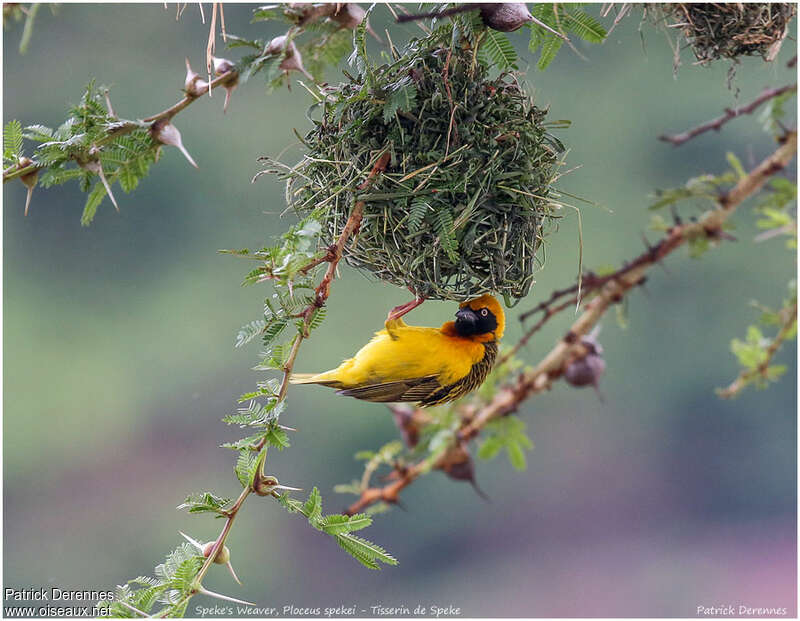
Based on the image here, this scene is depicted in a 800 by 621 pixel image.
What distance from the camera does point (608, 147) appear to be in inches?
263

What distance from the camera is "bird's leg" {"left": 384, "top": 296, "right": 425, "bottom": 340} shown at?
5.17 feet

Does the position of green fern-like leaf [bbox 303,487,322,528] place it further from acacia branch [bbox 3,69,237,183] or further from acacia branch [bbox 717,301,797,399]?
acacia branch [bbox 717,301,797,399]

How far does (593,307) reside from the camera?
7.25ft

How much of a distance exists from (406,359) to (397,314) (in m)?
0.12

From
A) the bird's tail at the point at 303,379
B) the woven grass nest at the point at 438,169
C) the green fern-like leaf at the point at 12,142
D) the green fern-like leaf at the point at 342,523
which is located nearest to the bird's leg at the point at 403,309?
the woven grass nest at the point at 438,169

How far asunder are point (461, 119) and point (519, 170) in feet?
0.45

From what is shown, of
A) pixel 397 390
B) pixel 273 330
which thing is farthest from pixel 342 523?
pixel 397 390

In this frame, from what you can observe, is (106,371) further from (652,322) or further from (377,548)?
(377,548)

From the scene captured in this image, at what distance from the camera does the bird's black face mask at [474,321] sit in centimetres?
169

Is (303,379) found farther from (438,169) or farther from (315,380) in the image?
(438,169)

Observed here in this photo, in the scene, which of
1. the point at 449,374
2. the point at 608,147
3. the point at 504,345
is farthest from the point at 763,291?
the point at 449,374

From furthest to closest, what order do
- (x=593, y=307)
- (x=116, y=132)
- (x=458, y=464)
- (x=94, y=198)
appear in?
1. (x=458, y=464)
2. (x=593, y=307)
3. (x=94, y=198)
4. (x=116, y=132)

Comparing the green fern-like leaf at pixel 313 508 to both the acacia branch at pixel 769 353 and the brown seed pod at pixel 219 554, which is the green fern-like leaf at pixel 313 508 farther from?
the acacia branch at pixel 769 353

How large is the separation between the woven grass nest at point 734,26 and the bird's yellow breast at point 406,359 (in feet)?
2.91
